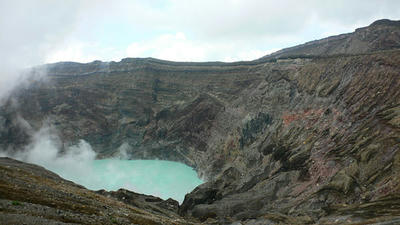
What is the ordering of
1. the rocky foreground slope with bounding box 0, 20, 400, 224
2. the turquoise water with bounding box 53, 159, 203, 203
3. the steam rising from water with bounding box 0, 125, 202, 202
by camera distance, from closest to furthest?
the rocky foreground slope with bounding box 0, 20, 400, 224
the turquoise water with bounding box 53, 159, 203, 203
the steam rising from water with bounding box 0, 125, 202, 202

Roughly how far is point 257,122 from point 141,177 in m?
38.6

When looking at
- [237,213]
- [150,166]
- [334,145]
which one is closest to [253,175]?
[237,213]

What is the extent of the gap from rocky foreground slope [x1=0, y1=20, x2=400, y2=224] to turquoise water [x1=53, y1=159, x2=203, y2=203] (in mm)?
5095

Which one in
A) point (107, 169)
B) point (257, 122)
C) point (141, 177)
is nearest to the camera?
point (257, 122)

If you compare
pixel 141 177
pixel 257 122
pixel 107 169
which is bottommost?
pixel 141 177

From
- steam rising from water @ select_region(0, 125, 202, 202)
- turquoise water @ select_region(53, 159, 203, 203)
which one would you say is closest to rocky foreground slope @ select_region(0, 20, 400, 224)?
steam rising from water @ select_region(0, 125, 202, 202)

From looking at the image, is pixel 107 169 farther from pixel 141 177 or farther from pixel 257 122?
pixel 257 122

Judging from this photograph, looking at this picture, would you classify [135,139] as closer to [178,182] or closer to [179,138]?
[179,138]

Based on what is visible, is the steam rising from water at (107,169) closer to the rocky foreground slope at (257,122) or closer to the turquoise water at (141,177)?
the turquoise water at (141,177)

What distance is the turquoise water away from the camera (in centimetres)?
7825

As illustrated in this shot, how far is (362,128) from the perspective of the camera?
144ft

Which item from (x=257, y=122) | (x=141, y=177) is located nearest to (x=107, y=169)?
(x=141, y=177)

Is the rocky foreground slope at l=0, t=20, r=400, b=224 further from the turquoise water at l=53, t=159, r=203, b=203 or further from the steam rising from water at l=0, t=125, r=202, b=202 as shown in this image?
the turquoise water at l=53, t=159, r=203, b=203

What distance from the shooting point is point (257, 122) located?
7781cm
